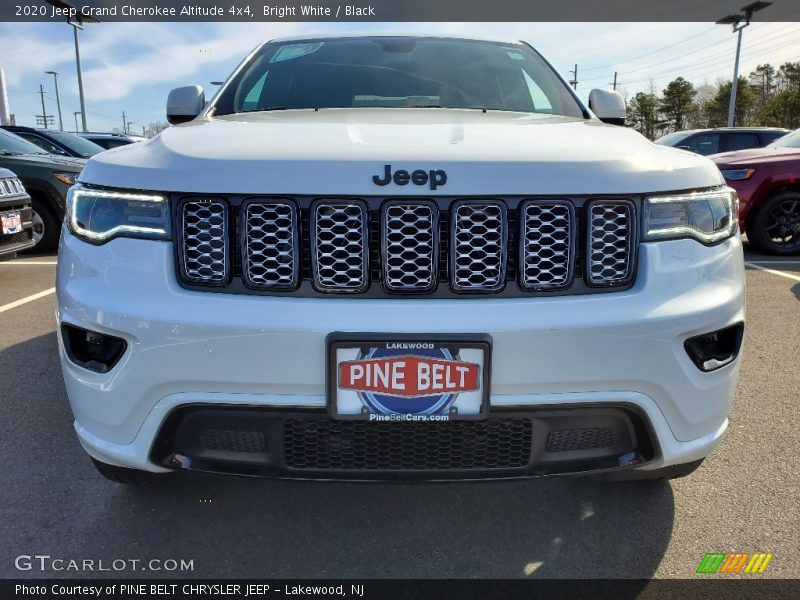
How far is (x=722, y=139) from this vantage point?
386 inches

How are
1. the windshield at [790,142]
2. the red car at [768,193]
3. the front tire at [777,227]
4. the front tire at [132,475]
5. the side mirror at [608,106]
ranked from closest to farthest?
the front tire at [132,475] → the side mirror at [608,106] → the red car at [768,193] → the front tire at [777,227] → the windshield at [790,142]

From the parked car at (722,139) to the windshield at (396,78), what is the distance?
25.6ft

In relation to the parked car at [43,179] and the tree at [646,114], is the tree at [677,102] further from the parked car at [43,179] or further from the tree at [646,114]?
the parked car at [43,179]

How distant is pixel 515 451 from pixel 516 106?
163 cm

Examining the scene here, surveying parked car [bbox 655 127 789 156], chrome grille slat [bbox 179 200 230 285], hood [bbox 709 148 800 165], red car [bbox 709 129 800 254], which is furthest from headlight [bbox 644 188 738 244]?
parked car [bbox 655 127 789 156]

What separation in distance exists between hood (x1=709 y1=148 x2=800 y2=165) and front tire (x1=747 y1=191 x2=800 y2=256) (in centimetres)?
40

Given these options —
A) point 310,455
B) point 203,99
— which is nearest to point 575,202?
point 310,455

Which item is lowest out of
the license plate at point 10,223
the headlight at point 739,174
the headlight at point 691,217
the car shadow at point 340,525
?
the car shadow at point 340,525

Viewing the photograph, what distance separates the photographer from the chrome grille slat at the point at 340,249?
151 cm

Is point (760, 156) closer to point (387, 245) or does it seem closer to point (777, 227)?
point (777, 227)

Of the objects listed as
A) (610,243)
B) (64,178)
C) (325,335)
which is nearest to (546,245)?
(610,243)

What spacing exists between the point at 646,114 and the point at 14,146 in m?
65.5

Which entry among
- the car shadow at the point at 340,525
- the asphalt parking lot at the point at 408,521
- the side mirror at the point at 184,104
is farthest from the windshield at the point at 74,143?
the car shadow at the point at 340,525

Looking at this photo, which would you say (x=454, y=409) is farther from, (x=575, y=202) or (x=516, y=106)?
(x=516, y=106)
